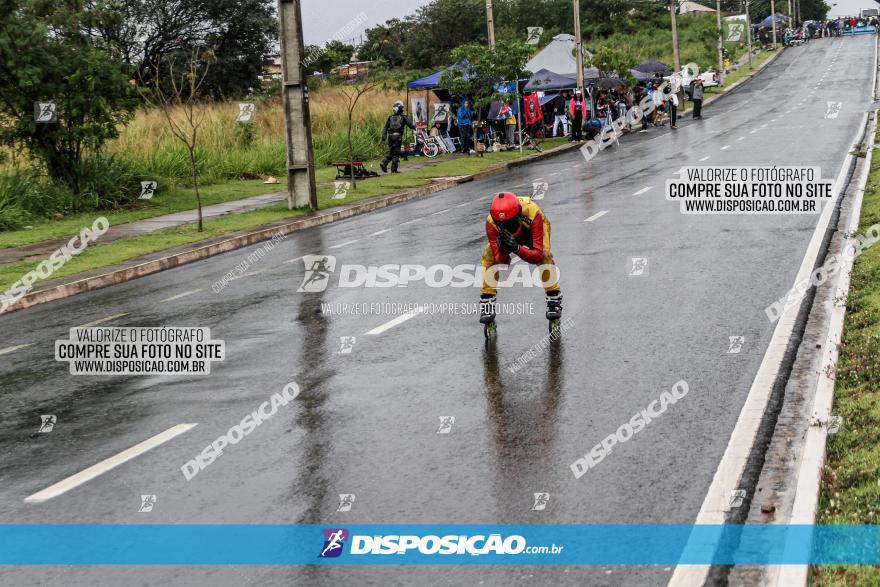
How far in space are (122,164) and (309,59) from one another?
28.0 ft

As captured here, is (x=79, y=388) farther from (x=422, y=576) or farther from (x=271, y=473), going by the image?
(x=422, y=576)

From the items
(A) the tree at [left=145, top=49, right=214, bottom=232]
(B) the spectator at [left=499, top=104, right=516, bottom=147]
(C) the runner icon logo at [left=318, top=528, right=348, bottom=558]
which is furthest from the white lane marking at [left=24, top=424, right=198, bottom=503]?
(B) the spectator at [left=499, top=104, right=516, bottom=147]

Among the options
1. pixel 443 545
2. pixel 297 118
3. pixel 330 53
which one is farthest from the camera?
pixel 330 53

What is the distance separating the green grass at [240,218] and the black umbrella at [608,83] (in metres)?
8.92

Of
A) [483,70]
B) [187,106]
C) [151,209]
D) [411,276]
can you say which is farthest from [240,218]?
[483,70]

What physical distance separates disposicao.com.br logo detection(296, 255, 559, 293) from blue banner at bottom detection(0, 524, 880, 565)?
7.85 meters

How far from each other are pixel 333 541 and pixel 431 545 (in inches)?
21.3

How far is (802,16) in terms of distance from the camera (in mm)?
191875

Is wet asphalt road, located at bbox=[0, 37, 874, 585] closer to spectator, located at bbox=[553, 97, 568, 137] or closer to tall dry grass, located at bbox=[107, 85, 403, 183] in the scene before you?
tall dry grass, located at bbox=[107, 85, 403, 183]

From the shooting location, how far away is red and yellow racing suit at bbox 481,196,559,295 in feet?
34.6

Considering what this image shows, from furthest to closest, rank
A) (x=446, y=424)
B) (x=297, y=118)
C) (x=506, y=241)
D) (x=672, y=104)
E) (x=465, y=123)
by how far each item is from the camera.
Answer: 1. (x=672, y=104)
2. (x=465, y=123)
3. (x=297, y=118)
4. (x=506, y=241)
5. (x=446, y=424)

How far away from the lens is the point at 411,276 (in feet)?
50.5

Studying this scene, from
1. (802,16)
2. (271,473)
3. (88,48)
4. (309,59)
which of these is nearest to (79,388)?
(271,473)

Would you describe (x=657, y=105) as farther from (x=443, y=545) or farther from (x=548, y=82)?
(x=443, y=545)
